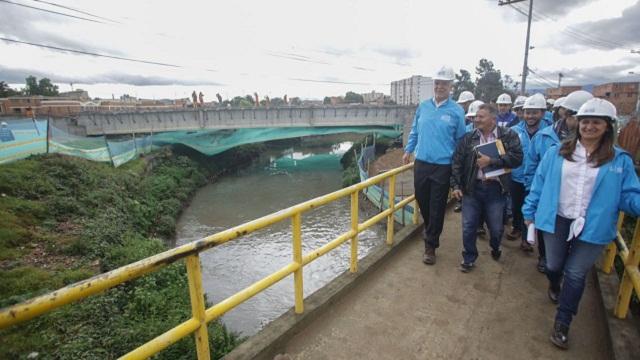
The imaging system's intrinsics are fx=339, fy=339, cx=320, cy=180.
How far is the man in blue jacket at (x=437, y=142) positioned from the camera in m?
3.18

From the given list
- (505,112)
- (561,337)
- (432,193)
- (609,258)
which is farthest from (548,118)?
(561,337)

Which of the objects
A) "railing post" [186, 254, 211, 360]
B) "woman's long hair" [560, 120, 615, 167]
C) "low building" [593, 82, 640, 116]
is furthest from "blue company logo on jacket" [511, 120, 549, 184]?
"low building" [593, 82, 640, 116]

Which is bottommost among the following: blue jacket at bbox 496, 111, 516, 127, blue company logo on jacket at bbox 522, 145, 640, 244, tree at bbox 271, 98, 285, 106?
blue company logo on jacket at bbox 522, 145, 640, 244

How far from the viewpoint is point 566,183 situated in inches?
85.3

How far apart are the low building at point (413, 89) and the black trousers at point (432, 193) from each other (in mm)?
29925

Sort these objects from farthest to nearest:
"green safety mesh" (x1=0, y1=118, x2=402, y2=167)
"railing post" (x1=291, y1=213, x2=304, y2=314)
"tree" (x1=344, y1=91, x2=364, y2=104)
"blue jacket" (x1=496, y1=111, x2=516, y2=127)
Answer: "tree" (x1=344, y1=91, x2=364, y2=104), "green safety mesh" (x1=0, y1=118, x2=402, y2=167), "blue jacket" (x1=496, y1=111, x2=516, y2=127), "railing post" (x1=291, y1=213, x2=304, y2=314)

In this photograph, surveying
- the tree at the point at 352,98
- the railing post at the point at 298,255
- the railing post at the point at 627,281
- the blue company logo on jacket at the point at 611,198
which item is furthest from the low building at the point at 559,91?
the railing post at the point at 298,255

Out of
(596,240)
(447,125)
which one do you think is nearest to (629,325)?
(596,240)

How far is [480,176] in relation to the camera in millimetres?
3143

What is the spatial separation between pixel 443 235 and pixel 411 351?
2.22 meters

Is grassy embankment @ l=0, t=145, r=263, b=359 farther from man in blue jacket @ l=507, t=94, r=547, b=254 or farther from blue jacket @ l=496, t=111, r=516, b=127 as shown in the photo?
blue jacket @ l=496, t=111, r=516, b=127

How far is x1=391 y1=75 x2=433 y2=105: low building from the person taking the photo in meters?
34.7

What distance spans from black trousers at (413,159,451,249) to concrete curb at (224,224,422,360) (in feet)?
1.67

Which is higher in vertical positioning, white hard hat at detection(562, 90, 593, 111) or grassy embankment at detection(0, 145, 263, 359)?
white hard hat at detection(562, 90, 593, 111)
